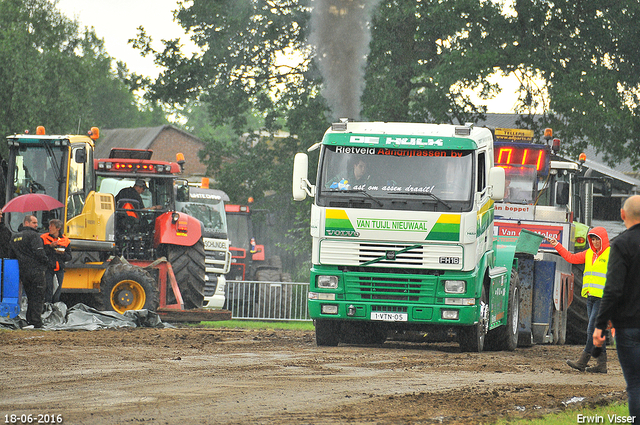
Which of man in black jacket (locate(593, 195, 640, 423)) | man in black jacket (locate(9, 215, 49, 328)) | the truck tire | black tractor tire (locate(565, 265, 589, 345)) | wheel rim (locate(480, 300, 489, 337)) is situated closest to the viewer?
man in black jacket (locate(593, 195, 640, 423))

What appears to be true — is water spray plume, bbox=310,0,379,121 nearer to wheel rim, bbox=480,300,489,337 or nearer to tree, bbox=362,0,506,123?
tree, bbox=362,0,506,123

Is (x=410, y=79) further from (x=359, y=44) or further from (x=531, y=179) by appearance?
(x=531, y=179)

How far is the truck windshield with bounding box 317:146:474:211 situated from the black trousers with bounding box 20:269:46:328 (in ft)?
16.7

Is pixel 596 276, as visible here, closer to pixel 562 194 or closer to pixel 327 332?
pixel 327 332

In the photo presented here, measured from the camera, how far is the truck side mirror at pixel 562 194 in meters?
18.0

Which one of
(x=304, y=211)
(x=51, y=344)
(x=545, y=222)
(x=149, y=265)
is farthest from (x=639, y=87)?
(x=51, y=344)

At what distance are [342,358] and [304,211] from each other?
22.7 meters

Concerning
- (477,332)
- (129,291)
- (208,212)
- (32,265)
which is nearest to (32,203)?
(32,265)

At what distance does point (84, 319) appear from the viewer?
1664 centimetres

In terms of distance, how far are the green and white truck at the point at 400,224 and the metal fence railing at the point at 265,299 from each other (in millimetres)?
11692

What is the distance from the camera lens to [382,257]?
13.4 metres

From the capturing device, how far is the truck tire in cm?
1538

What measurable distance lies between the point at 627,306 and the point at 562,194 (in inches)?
442

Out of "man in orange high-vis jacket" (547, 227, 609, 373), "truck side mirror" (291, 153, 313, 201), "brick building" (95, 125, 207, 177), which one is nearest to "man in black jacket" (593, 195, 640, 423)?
"man in orange high-vis jacket" (547, 227, 609, 373)
